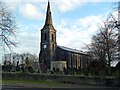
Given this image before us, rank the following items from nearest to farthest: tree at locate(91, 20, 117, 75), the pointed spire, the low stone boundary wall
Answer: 1. the low stone boundary wall
2. tree at locate(91, 20, 117, 75)
3. the pointed spire

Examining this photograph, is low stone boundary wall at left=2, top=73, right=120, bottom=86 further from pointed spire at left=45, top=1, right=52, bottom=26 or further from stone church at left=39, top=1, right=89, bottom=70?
pointed spire at left=45, top=1, right=52, bottom=26

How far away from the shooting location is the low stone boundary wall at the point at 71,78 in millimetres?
41997

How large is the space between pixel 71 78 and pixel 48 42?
2910 inches

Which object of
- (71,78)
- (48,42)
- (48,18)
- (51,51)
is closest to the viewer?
(71,78)

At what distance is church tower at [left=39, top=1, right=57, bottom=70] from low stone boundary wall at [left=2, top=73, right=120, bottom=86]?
6451cm

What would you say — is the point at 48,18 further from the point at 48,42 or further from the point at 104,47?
the point at 104,47

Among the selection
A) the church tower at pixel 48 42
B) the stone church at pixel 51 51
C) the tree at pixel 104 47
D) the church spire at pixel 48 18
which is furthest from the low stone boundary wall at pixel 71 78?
the church spire at pixel 48 18

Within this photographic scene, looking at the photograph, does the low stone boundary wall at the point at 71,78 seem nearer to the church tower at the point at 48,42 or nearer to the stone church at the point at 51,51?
the stone church at the point at 51,51

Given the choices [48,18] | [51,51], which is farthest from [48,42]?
[48,18]

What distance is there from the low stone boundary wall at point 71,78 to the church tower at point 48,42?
64506 millimetres

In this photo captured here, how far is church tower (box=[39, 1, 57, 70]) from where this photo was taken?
11994 cm

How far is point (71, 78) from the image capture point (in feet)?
153

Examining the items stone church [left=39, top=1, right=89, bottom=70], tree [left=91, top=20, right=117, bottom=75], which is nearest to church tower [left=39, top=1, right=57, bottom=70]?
stone church [left=39, top=1, right=89, bottom=70]

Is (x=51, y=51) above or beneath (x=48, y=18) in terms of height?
beneath
